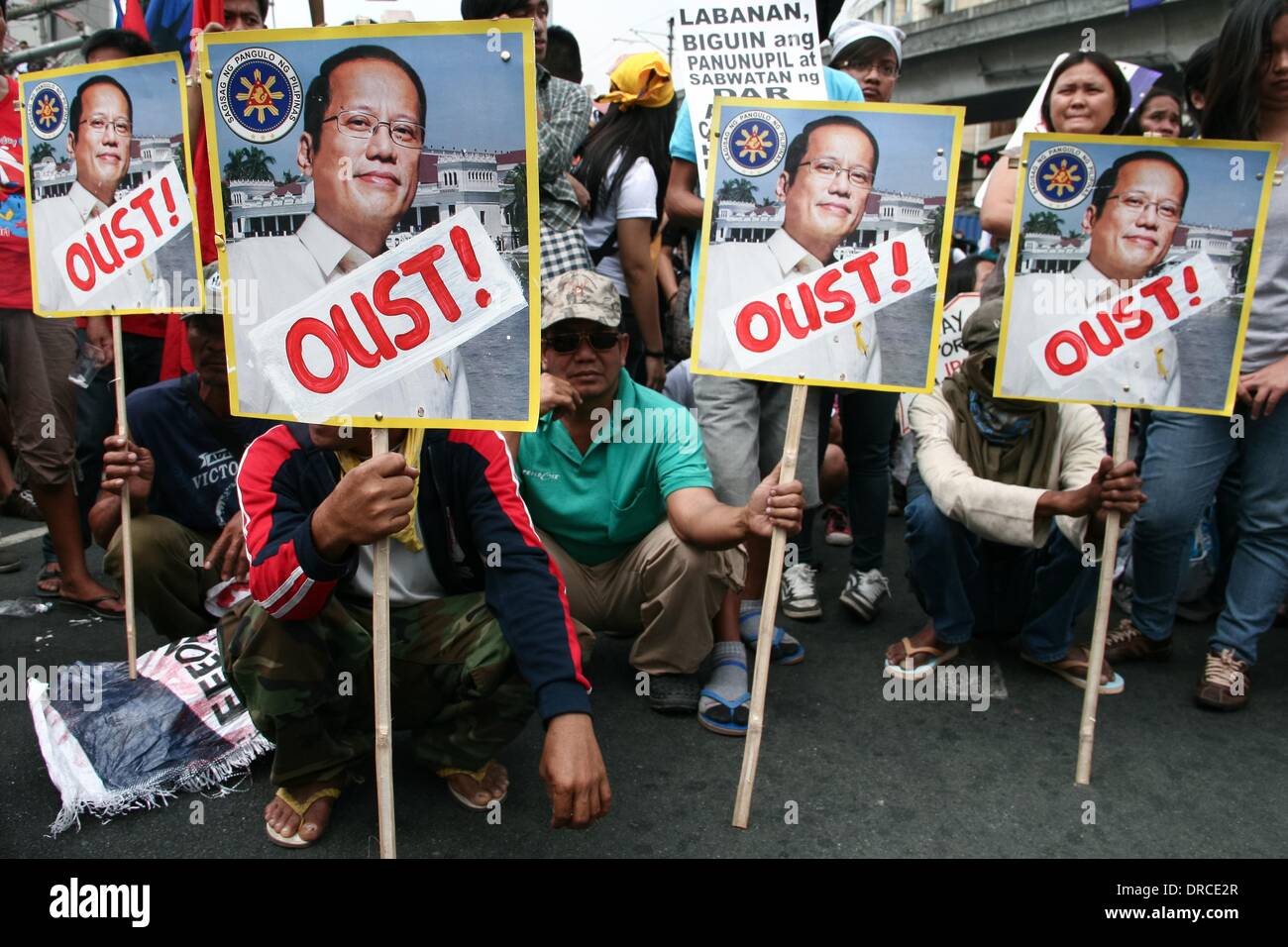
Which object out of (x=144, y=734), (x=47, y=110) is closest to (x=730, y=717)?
(x=144, y=734)

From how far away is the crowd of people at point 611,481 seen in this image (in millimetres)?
2039

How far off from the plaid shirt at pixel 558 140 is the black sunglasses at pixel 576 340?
0.70 metres

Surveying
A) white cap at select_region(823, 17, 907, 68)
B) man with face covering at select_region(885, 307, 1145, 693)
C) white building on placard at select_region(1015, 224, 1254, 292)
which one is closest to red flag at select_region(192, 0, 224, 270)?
white cap at select_region(823, 17, 907, 68)

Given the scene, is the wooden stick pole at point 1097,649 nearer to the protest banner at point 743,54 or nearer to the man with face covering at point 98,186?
the protest banner at point 743,54

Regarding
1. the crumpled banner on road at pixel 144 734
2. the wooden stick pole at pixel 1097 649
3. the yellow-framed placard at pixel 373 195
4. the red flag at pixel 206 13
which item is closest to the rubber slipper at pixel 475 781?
the crumpled banner on road at pixel 144 734

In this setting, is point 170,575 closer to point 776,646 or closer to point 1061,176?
point 776,646

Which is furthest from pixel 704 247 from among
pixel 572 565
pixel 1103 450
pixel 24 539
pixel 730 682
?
pixel 24 539

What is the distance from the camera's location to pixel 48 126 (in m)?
2.83

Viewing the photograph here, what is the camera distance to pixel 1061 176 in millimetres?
2453

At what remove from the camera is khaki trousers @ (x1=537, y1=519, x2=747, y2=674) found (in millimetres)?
2721

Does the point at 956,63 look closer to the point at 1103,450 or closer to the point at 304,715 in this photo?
the point at 1103,450

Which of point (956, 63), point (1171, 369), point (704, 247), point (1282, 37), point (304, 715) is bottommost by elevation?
point (304, 715)

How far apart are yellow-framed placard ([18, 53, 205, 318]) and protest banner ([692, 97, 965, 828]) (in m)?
1.54

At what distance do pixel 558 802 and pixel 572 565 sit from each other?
120cm
